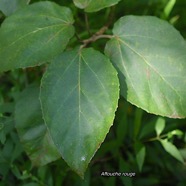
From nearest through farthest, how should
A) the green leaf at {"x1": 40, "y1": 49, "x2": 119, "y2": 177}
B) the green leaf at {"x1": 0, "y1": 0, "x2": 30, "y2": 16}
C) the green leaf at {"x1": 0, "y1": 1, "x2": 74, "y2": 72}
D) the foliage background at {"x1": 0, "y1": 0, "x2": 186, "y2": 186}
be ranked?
the green leaf at {"x1": 40, "y1": 49, "x2": 119, "y2": 177}, the green leaf at {"x1": 0, "y1": 1, "x2": 74, "y2": 72}, the green leaf at {"x1": 0, "y1": 0, "x2": 30, "y2": 16}, the foliage background at {"x1": 0, "y1": 0, "x2": 186, "y2": 186}

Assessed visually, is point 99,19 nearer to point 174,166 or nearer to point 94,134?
point 174,166

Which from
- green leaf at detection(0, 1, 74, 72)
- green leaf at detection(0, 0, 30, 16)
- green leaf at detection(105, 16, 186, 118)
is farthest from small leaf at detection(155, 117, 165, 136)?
green leaf at detection(0, 0, 30, 16)

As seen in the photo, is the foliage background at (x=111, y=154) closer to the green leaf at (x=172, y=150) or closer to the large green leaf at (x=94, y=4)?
the green leaf at (x=172, y=150)

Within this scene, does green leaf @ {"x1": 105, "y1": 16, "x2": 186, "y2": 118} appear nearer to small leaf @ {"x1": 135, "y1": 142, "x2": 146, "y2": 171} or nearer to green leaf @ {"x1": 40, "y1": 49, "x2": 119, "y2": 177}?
green leaf @ {"x1": 40, "y1": 49, "x2": 119, "y2": 177}

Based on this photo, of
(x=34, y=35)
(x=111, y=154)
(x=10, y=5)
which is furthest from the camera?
(x=111, y=154)

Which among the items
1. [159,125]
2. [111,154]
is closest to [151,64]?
[159,125]

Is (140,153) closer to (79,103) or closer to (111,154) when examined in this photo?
(111,154)

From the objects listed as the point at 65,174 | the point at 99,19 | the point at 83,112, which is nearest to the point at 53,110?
the point at 83,112
